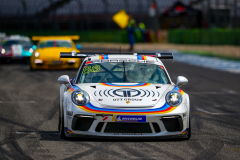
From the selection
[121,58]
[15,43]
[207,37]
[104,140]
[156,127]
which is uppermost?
[121,58]

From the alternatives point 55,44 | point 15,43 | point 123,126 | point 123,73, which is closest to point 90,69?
point 123,73

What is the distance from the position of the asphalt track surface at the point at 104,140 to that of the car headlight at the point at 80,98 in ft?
1.61

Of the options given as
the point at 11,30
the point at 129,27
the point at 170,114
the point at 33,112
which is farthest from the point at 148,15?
the point at 170,114

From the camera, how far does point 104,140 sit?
6492 mm

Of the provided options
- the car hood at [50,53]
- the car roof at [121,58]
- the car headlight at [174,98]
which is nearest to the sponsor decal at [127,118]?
the car headlight at [174,98]

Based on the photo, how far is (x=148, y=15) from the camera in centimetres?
4222

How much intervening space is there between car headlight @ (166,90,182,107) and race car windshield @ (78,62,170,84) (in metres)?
0.63

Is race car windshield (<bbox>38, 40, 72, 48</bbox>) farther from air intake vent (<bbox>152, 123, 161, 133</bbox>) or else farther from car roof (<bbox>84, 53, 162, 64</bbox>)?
air intake vent (<bbox>152, 123, 161, 133</bbox>)

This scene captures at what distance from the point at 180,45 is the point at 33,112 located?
29894 millimetres

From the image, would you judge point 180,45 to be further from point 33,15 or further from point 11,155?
Result: point 11,155

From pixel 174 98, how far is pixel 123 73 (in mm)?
1089

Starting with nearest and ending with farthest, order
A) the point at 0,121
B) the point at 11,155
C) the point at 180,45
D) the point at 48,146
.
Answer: the point at 11,155, the point at 48,146, the point at 0,121, the point at 180,45

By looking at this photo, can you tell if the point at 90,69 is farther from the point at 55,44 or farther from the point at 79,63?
the point at 55,44

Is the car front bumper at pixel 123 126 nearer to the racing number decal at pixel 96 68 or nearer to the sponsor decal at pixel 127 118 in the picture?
the sponsor decal at pixel 127 118
